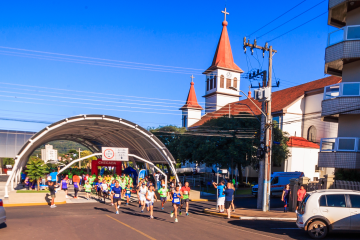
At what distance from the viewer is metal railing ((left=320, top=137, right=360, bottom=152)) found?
19500 millimetres

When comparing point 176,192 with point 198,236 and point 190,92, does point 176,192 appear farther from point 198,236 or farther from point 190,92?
point 190,92

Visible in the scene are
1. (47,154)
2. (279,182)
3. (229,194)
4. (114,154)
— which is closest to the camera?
(229,194)

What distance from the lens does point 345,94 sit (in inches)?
781

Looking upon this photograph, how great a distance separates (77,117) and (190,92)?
174ft

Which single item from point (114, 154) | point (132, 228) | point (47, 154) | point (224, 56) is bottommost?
point (47, 154)

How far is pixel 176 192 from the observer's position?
45.1ft

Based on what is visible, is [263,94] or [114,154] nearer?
[263,94]

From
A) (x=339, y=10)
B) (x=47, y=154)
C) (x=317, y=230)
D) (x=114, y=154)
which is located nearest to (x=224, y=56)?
(x=47, y=154)

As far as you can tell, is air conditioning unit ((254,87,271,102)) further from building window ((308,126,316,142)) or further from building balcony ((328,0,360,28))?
building window ((308,126,316,142))

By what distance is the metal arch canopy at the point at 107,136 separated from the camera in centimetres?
2194

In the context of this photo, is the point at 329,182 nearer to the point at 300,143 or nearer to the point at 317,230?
the point at 317,230

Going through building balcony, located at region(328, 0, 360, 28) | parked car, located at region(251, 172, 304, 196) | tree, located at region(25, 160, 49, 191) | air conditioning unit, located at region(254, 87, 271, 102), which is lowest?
parked car, located at region(251, 172, 304, 196)

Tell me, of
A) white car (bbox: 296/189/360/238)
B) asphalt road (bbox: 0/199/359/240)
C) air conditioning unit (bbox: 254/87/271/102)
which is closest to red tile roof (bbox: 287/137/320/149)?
air conditioning unit (bbox: 254/87/271/102)

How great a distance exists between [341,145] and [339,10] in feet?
29.4
